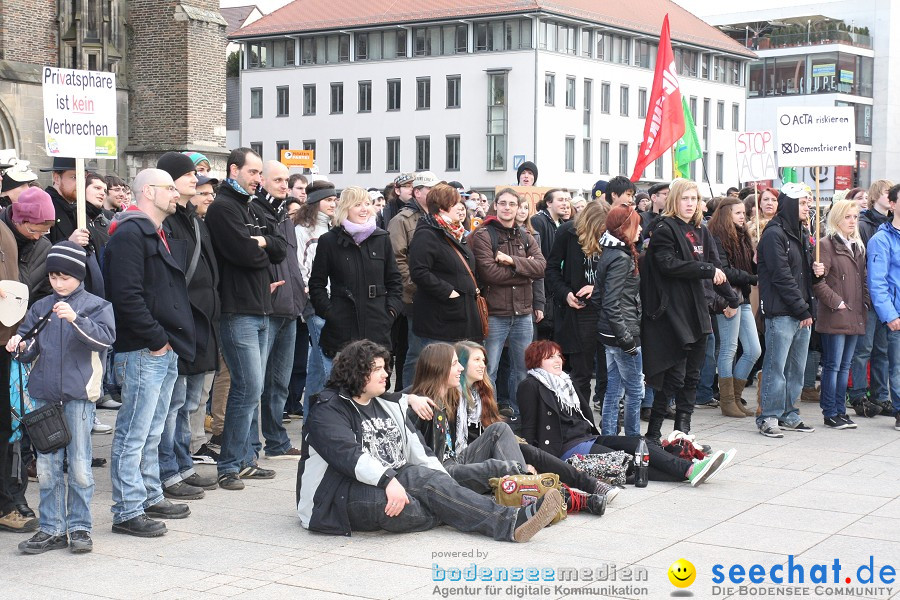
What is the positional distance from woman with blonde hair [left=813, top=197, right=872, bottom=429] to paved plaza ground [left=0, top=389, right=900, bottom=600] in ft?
9.46

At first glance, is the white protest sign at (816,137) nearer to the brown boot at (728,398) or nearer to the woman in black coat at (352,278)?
the brown boot at (728,398)

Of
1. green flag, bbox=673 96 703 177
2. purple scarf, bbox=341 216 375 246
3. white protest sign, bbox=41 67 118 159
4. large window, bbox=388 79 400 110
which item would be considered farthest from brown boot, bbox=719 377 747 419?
large window, bbox=388 79 400 110

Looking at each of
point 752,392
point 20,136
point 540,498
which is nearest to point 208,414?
point 540,498

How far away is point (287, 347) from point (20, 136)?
17214mm

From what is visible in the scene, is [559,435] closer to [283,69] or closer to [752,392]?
[752,392]

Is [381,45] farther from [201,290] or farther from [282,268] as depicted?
[201,290]

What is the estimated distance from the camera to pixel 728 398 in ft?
43.4

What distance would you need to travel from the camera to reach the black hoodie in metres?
11.9

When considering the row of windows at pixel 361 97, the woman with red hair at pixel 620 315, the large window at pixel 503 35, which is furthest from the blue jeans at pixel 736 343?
the row of windows at pixel 361 97

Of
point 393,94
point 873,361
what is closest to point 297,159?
point 873,361

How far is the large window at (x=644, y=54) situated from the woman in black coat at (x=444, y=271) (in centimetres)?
6749

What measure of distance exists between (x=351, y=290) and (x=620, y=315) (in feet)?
7.52

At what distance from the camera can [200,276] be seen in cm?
876

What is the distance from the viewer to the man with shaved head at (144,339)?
7730 millimetres
